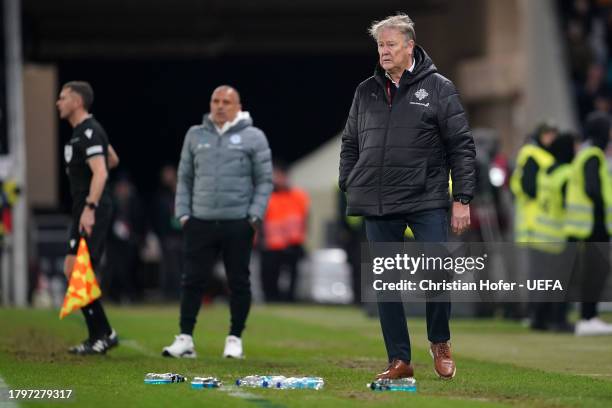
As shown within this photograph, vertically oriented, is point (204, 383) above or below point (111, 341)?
above

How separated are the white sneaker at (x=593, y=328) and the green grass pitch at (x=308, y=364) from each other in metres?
0.26

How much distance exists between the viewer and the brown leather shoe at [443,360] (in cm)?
960

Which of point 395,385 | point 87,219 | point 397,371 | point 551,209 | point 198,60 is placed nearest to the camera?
point 395,385

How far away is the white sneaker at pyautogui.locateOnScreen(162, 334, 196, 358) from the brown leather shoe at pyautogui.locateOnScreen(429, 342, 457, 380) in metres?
2.66

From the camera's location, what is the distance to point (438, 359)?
9.64 metres

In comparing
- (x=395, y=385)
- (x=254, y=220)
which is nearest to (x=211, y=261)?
(x=254, y=220)

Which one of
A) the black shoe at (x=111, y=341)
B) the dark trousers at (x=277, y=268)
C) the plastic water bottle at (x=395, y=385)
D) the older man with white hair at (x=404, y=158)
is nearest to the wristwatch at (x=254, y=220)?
the black shoe at (x=111, y=341)

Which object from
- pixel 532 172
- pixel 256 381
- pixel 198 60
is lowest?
pixel 256 381

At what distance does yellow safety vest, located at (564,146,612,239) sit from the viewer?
1514cm

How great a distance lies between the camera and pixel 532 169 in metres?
16.0

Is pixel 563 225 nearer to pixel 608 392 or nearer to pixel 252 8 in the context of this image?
pixel 608 392

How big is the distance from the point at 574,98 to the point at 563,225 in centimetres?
969

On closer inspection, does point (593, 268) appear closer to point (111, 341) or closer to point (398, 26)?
point (111, 341)

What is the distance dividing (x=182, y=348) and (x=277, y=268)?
12.4 meters
